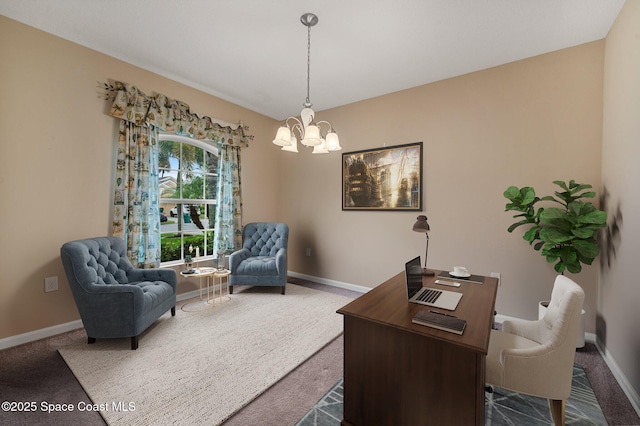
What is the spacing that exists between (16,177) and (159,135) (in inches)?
54.7

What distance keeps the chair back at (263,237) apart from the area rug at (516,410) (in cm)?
253

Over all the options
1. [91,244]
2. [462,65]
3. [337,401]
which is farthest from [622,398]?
[91,244]

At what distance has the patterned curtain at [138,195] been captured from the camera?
294 centimetres

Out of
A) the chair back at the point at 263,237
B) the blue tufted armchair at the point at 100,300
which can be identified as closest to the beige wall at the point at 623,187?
the chair back at the point at 263,237

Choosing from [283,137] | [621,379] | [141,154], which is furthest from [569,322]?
[141,154]

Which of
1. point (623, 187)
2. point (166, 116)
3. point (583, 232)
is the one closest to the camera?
point (623, 187)

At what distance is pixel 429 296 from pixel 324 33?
2.46m

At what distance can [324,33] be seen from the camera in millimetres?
2471

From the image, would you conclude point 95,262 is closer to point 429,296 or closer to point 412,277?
point 412,277

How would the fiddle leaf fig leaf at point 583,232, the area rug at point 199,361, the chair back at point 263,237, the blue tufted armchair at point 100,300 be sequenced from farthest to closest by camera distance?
1. the chair back at point 263,237
2. the blue tufted armchair at point 100,300
3. the fiddle leaf fig leaf at point 583,232
4. the area rug at point 199,361

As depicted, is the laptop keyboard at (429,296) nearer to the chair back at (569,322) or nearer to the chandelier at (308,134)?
the chair back at (569,322)

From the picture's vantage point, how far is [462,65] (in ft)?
9.77

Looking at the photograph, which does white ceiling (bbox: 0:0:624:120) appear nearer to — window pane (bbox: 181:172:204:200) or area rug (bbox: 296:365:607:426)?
window pane (bbox: 181:172:204:200)

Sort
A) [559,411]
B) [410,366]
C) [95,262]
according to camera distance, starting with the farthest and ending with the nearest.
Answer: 1. [95,262]
2. [559,411]
3. [410,366]
